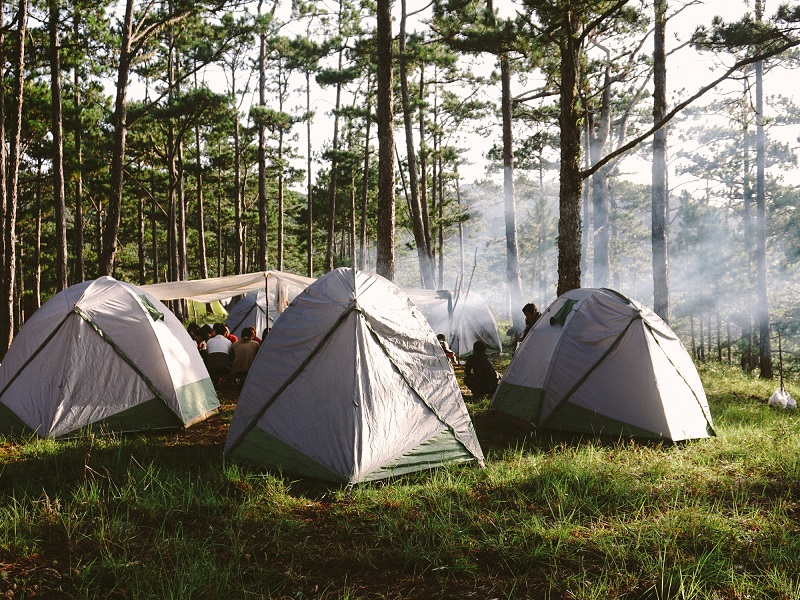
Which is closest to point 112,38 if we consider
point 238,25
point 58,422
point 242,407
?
point 238,25

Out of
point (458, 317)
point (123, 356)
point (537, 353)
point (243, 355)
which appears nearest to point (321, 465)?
point (123, 356)

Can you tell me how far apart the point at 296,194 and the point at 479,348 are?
118 ft

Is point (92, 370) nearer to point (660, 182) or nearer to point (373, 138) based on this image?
point (660, 182)

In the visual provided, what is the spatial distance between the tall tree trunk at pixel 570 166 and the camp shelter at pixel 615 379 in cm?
238

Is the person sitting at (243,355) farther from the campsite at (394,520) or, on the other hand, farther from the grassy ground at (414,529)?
the grassy ground at (414,529)

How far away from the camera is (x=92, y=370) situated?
624cm

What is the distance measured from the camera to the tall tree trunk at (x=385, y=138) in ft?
35.4

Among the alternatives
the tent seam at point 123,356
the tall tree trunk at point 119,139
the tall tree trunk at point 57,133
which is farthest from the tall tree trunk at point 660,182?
the tall tree trunk at point 57,133

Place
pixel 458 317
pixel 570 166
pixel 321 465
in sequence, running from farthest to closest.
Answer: pixel 458 317 < pixel 570 166 < pixel 321 465

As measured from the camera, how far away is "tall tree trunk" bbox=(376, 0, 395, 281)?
10.8 meters

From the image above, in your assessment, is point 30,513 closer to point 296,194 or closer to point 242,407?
point 242,407

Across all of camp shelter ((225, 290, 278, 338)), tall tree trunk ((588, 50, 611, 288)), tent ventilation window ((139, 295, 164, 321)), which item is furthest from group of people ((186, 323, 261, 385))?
tall tree trunk ((588, 50, 611, 288))

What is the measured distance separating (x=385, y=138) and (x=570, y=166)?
3908mm

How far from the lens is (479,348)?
8.19 meters
